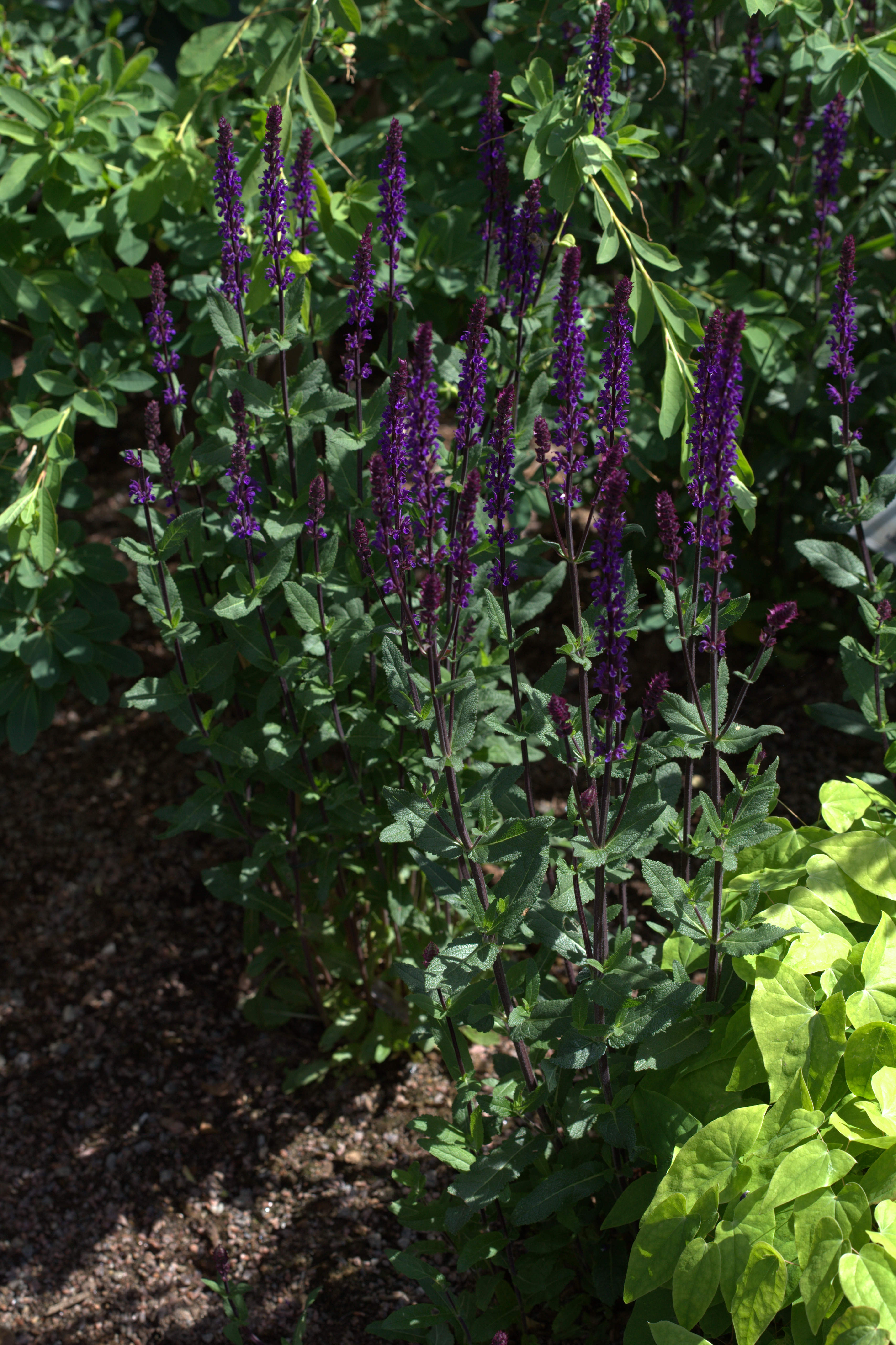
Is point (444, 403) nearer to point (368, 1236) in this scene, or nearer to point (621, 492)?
point (621, 492)

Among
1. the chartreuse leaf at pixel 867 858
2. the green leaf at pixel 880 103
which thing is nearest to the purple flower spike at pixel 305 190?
the green leaf at pixel 880 103

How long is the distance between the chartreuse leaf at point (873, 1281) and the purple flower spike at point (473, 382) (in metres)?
A: 1.46

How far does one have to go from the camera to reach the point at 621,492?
1.67 metres

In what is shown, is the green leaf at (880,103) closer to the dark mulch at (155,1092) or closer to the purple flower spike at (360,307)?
the purple flower spike at (360,307)

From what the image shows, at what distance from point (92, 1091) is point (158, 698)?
1.34m

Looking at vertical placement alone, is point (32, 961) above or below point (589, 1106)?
below

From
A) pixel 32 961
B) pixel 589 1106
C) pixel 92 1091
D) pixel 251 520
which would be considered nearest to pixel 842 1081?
pixel 589 1106

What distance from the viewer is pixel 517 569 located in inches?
92.3

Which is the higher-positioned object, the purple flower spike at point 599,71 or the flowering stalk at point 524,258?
the purple flower spike at point 599,71

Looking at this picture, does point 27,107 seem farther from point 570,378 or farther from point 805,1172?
point 805,1172

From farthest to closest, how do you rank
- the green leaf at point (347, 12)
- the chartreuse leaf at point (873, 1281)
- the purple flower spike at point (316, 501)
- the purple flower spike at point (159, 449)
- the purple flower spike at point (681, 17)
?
1. the purple flower spike at point (681, 17)
2. the green leaf at point (347, 12)
3. the purple flower spike at point (159, 449)
4. the purple flower spike at point (316, 501)
5. the chartreuse leaf at point (873, 1281)

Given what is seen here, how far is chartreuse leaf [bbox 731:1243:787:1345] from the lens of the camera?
172 centimetres

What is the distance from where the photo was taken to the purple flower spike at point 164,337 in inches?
87.8

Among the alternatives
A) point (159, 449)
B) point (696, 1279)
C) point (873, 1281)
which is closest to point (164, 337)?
point (159, 449)
